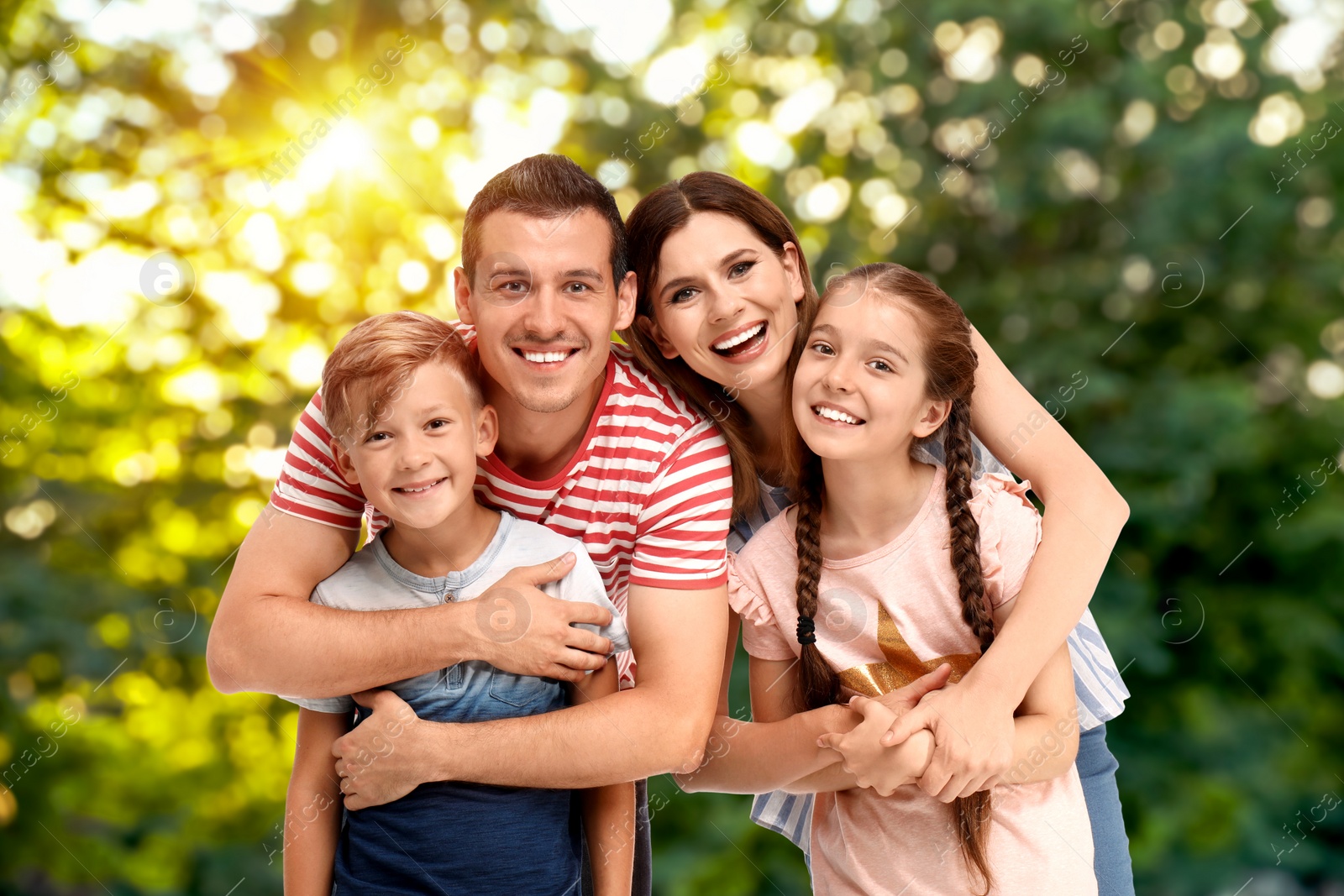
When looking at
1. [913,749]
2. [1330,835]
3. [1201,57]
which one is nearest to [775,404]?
[913,749]

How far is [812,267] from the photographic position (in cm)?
391

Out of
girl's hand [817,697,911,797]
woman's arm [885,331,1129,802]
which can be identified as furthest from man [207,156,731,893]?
woman's arm [885,331,1129,802]

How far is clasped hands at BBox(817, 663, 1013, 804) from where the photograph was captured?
1.54 m

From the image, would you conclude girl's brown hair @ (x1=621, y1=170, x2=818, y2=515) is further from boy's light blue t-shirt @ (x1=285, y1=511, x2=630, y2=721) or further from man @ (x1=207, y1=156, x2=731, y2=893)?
boy's light blue t-shirt @ (x1=285, y1=511, x2=630, y2=721)

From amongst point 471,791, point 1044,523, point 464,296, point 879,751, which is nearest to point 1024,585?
point 1044,523

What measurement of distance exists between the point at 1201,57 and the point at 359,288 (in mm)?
3216

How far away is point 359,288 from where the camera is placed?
14.2 ft

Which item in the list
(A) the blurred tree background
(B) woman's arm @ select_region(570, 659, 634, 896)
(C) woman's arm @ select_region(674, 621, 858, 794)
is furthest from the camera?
(A) the blurred tree background

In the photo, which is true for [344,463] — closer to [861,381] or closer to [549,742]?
[549,742]

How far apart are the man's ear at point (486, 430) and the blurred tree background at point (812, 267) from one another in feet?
7.48

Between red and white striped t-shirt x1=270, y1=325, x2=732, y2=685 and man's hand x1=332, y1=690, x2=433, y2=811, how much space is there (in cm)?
34

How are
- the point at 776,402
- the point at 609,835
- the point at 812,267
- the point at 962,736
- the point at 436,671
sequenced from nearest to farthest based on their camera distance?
the point at 962,736 → the point at 436,671 → the point at 609,835 → the point at 776,402 → the point at 812,267

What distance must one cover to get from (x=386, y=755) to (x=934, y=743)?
2.45 ft

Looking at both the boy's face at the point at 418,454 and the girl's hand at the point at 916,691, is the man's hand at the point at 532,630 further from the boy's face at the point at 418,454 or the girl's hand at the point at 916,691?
the girl's hand at the point at 916,691
